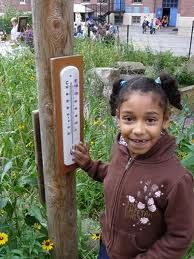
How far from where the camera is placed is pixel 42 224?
84.4 inches

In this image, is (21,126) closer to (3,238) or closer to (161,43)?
(3,238)

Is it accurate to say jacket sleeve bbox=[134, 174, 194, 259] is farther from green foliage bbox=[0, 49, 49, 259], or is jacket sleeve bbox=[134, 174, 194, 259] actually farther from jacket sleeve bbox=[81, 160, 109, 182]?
green foliage bbox=[0, 49, 49, 259]

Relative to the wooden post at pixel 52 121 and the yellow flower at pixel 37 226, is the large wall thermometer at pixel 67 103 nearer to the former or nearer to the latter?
the wooden post at pixel 52 121

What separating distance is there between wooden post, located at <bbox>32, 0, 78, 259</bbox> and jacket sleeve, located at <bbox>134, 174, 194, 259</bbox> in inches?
23.0

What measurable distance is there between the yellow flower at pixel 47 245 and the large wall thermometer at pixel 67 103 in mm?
468

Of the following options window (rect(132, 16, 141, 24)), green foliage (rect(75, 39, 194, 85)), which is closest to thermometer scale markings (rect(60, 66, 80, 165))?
green foliage (rect(75, 39, 194, 85))

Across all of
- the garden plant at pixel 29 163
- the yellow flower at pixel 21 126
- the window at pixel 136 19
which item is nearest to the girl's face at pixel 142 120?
the garden plant at pixel 29 163

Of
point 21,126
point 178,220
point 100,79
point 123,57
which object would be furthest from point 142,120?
point 123,57

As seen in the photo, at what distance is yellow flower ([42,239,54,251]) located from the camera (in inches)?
79.5

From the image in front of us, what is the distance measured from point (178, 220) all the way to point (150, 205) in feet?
0.40

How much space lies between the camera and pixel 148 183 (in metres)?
1.53

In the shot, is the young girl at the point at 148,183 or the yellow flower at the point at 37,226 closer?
the young girl at the point at 148,183

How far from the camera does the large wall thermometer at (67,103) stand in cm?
160


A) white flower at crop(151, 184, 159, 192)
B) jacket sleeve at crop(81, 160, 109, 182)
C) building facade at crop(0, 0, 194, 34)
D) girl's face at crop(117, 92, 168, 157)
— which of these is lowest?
building facade at crop(0, 0, 194, 34)
